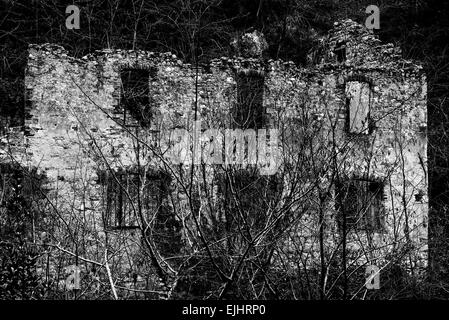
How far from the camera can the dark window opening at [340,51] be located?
51.1 ft

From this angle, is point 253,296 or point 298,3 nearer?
point 253,296

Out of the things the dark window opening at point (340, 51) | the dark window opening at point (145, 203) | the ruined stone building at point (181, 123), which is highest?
the dark window opening at point (340, 51)

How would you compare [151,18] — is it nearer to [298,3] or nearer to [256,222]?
[298,3]

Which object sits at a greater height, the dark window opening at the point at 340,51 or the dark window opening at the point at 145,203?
the dark window opening at the point at 340,51

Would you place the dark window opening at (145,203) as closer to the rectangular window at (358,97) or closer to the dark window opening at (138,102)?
the dark window opening at (138,102)

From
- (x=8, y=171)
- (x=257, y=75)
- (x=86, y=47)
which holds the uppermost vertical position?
(x=86, y=47)

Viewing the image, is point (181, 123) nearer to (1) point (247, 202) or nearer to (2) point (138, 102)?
(2) point (138, 102)

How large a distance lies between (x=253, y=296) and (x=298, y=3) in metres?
16.1

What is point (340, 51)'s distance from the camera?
1575 cm

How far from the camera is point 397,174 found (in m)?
13.7

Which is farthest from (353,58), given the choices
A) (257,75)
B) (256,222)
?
(256,222)

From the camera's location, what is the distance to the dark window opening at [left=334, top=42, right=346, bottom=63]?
51.1 feet

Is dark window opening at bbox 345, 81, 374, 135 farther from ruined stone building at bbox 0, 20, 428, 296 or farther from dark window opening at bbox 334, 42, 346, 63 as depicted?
dark window opening at bbox 334, 42, 346, 63

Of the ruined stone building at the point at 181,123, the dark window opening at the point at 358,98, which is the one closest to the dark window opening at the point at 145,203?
the ruined stone building at the point at 181,123
